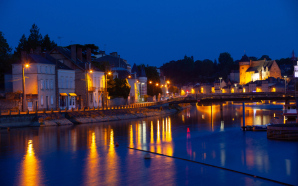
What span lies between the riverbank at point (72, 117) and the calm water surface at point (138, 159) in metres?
4.90

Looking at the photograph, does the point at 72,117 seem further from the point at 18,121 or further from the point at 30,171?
the point at 30,171

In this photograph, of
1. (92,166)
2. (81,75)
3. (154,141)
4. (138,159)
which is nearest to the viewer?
(92,166)

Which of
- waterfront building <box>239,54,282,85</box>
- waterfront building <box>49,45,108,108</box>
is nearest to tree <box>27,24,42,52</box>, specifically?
waterfront building <box>49,45,108,108</box>

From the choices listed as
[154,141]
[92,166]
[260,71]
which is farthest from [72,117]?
[260,71]

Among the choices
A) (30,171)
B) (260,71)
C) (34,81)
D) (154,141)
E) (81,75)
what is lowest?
(30,171)

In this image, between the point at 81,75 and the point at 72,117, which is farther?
the point at 81,75

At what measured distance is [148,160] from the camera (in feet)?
103

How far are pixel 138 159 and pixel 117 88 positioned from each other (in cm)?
5520

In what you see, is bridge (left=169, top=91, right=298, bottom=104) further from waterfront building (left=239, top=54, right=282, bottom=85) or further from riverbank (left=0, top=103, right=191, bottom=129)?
waterfront building (left=239, top=54, right=282, bottom=85)

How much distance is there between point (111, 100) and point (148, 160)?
182ft

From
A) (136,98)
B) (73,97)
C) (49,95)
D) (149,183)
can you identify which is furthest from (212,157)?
(136,98)

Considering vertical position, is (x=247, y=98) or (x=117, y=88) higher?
(x=117, y=88)

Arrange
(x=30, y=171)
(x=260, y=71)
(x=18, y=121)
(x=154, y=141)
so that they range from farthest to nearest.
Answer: (x=260, y=71) < (x=18, y=121) < (x=154, y=141) < (x=30, y=171)

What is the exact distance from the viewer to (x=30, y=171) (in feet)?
93.5
